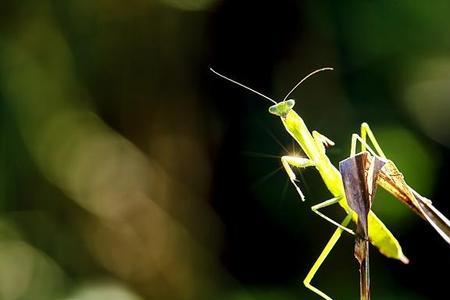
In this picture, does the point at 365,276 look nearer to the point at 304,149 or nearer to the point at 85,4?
the point at 304,149

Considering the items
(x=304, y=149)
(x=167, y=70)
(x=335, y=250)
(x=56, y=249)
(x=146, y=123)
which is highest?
(x=304, y=149)

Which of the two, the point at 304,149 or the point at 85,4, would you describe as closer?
the point at 304,149

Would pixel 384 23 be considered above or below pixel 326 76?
above

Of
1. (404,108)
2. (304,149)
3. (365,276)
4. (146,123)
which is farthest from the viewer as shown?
(146,123)

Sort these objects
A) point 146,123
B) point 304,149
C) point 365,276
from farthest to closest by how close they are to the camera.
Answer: point 146,123
point 304,149
point 365,276

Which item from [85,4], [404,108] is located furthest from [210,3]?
[404,108]

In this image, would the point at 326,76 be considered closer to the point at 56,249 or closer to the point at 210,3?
the point at 210,3
